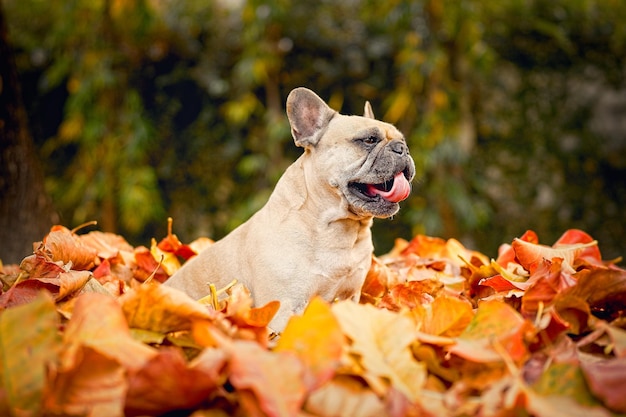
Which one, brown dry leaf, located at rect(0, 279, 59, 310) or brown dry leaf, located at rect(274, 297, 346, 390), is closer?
brown dry leaf, located at rect(274, 297, 346, 390)

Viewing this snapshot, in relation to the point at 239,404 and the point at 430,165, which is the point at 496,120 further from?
the point at 239,404

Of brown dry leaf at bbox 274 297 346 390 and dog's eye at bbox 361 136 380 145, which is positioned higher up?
dog's eye at bbox 361 136 380 145

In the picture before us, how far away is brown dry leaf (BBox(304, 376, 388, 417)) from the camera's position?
0.72 metres

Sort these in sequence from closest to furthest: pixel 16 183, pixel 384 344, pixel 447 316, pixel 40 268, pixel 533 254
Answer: pixel 384 344, pixel 447 316, pixel 40 268, pixel 533 254, pixel 16 183

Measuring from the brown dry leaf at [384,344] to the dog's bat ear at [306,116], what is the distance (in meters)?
0.88

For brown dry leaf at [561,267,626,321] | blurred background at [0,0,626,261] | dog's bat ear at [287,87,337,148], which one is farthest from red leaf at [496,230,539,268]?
blurred background at [0,0,626,261]

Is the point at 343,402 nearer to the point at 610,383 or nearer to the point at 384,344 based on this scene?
the point at 384,344

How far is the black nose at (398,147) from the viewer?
1.61 meters

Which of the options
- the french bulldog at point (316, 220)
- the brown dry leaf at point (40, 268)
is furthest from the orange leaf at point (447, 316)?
the brown dry leaf at point (40, 268)

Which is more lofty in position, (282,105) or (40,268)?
(40,268)

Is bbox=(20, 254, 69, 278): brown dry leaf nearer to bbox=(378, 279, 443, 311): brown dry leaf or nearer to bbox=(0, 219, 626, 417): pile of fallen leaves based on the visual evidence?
bbox=(0, 219, 626, 417): pile of fallen leaves

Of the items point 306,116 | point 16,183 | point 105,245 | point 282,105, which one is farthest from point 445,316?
point 282,105

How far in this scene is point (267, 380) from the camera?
706 mm

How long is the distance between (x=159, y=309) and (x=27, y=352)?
0.61ft
